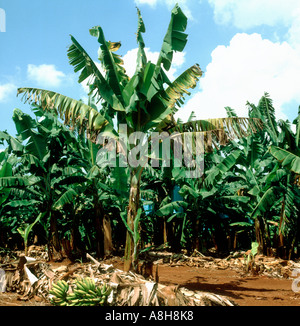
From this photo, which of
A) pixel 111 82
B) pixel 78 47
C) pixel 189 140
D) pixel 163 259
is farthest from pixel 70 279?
pixel 163 259

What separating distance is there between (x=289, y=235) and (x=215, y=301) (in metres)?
6.41

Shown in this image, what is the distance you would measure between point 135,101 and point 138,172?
139cm

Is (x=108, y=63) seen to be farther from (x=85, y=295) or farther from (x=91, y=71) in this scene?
(x=85, y=295)

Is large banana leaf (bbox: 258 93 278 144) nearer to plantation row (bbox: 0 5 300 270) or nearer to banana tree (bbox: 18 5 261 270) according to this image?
plantation row (bbox: 0 5 300 270)

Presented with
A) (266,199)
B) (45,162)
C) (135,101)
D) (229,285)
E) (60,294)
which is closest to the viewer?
(60,294)

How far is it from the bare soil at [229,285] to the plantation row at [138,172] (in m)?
1.48

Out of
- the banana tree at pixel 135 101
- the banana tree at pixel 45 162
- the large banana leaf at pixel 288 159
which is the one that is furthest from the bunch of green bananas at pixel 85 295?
the large banana leaf at pixel 288 159

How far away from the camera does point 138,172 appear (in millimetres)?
5941

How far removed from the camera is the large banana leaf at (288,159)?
23.5 feet

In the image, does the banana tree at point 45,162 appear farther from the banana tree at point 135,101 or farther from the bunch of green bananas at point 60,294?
the bunch of green bananas at point 60,294

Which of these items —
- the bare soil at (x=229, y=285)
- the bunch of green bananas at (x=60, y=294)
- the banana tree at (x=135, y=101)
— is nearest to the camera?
the bunch of green bananas at (x=60, y=294)

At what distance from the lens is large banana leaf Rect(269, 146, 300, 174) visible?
282 inches

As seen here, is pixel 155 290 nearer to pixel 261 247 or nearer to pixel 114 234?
pixel 261 247

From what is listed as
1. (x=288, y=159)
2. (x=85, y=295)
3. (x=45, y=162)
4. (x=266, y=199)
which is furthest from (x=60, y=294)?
(x=266, y=199)
